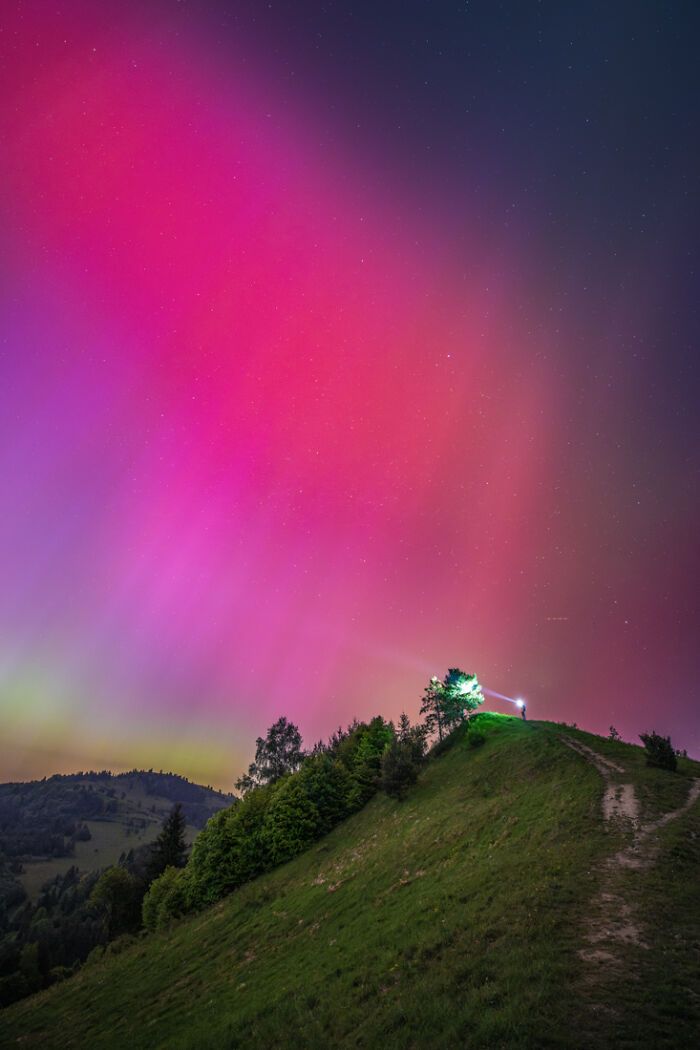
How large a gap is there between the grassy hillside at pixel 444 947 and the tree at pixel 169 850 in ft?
99.3

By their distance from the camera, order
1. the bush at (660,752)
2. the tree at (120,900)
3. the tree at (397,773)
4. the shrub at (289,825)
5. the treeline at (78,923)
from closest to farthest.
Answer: the bush at (660,752) < the tree at (397,773) < the shrub at (289,825) < the tree at (120,900) < the treeline at (78,923)

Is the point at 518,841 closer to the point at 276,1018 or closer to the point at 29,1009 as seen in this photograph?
the point at 276,1018

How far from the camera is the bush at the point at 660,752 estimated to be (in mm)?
40000

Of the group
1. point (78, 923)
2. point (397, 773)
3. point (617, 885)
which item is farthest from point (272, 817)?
point (78, 923)

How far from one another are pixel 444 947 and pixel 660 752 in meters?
33.0

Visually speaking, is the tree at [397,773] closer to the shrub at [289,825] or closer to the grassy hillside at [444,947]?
the grassy hillside at [444,947]

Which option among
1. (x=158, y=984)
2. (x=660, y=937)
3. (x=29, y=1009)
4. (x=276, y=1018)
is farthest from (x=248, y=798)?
(x=660, y=937)

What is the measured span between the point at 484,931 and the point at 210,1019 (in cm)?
1550

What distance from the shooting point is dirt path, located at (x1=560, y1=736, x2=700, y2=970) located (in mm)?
14188

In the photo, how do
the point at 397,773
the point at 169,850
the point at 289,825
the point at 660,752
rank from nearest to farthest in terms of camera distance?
the point at 660,752 → the point at 397,773 → the point at 289,825 → the point at 169,850

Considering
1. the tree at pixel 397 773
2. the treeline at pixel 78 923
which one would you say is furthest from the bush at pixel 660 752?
the treeline at pixel 78 923

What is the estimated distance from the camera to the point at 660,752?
40.6 metres

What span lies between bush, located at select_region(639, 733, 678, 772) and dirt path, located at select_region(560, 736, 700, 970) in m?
3.40

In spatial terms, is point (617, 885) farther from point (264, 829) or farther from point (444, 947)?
point (264, 829)
